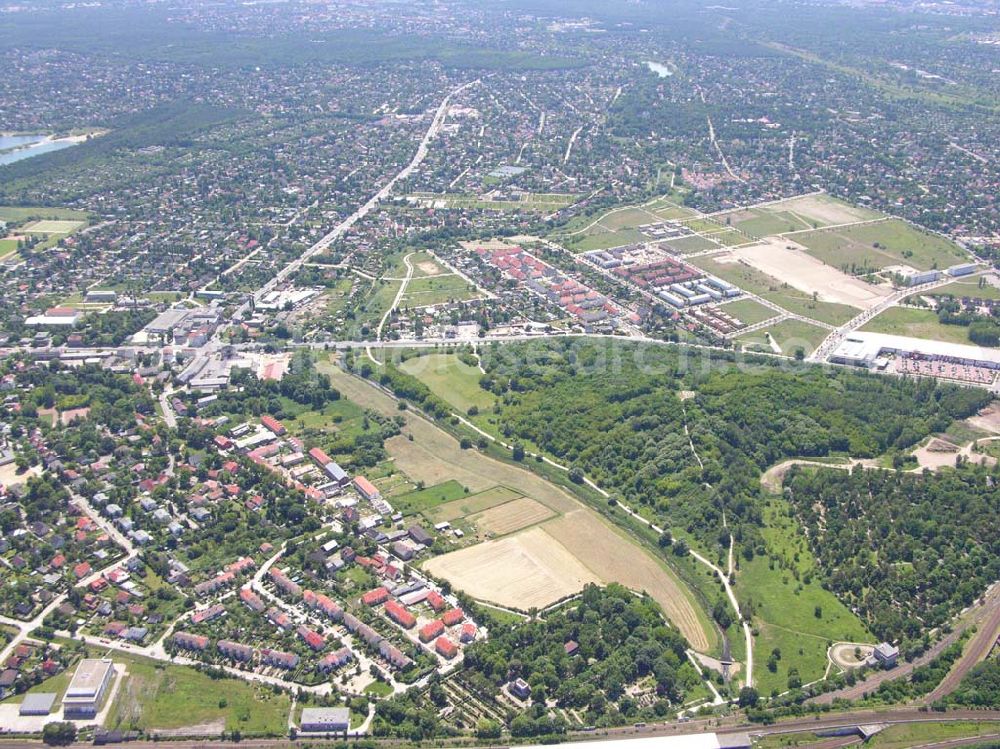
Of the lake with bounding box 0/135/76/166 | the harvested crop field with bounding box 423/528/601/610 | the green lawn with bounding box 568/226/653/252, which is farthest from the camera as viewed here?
the lake with bounding box 0/135/76/166

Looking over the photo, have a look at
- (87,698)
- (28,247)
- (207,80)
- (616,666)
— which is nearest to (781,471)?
(616,666)

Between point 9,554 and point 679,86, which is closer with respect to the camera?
point 9,554

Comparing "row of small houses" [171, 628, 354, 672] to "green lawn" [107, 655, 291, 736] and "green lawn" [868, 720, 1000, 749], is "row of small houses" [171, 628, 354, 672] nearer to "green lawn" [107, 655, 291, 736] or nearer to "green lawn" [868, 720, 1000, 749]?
"green lawn" [107, 655, 291, 736]

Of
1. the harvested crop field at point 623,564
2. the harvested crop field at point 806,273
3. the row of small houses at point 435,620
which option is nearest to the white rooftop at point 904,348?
the harvested crop field at point 806,273

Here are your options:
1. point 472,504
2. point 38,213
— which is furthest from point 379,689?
point 38,213

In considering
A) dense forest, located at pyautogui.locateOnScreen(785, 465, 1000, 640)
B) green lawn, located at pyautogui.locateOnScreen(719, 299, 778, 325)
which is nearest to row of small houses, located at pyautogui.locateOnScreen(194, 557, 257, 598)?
dense forest, located at pyautogui.locateOnScreen(785, 465, 1000, 640)

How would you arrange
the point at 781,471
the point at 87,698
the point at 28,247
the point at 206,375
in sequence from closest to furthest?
the point at 87,698, the point at 781,471, the point at 206,375, the point at 28,247

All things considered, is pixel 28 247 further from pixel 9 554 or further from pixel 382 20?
pixel 382 20
